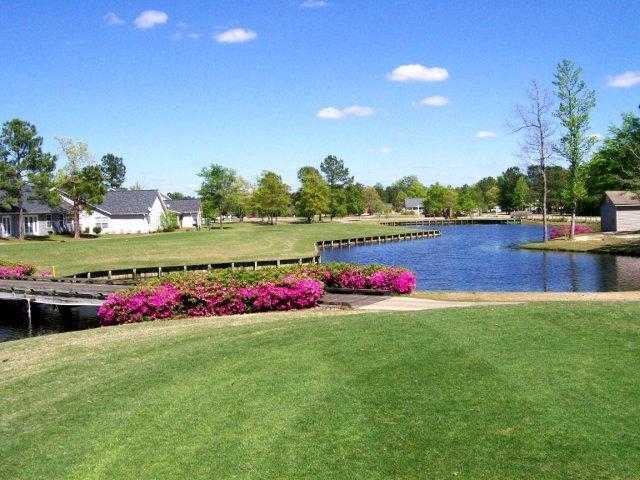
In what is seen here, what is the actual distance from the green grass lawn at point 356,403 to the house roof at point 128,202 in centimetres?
8599

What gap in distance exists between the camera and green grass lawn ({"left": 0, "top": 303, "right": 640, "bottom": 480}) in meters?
8.38

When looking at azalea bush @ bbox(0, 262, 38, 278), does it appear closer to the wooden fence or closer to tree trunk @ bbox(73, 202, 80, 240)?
the wooden fence

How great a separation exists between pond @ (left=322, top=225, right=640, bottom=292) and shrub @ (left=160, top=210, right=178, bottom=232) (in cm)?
3806

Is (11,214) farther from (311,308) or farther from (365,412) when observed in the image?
(365,412)

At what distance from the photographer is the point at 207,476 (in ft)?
27.8

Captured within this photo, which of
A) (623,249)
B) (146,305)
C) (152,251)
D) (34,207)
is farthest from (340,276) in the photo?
(34,207)

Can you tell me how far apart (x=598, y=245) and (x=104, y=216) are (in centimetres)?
7129

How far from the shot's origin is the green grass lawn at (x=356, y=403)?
8.38 metres

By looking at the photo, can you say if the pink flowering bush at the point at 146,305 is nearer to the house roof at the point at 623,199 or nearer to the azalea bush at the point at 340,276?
the azalea bush at the point at 340,276

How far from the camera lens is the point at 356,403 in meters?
10.2

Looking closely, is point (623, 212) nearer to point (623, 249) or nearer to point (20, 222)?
point (623, 249)

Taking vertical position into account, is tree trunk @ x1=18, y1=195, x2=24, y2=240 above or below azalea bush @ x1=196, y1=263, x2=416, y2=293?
above

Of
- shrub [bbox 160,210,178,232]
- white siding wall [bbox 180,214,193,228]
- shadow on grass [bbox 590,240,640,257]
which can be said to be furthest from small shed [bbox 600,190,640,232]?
white siding wall [bbox 180,214,193,228]

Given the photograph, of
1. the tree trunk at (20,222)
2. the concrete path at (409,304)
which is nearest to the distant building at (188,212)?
the tree trunk at (20,222)
